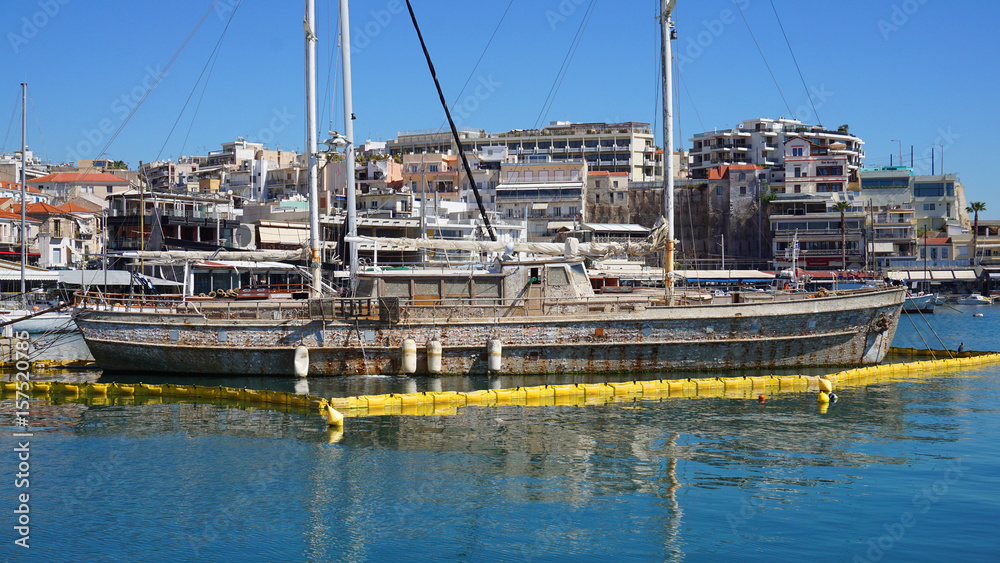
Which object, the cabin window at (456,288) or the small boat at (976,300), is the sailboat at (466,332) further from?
the small boat at (976,300)

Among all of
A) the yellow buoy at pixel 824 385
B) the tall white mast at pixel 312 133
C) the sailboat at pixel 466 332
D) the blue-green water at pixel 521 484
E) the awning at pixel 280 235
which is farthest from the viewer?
the awning at pixel 280 235

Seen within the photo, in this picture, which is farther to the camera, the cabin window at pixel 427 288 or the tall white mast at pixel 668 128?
the tall white mast at pixel 668 128

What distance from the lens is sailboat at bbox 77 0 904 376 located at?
85.4ft

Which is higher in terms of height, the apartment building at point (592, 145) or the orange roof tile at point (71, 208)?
the apartment building at point (592, 145)

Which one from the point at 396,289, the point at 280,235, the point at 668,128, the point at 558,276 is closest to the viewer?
the point at 396,289

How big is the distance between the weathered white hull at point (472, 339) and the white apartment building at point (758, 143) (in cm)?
7277

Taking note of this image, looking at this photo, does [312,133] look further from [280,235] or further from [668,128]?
[280,235]

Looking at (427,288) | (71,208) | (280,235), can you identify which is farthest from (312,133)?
(71,208)

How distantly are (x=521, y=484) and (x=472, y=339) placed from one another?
34.9 ft

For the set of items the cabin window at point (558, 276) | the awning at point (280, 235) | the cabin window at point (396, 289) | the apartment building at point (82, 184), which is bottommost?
the cabin window at point (396, 289)

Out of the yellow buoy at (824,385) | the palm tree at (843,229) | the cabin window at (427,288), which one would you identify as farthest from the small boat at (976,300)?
the cabin window at (427,288)

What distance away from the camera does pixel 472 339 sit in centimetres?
2608
